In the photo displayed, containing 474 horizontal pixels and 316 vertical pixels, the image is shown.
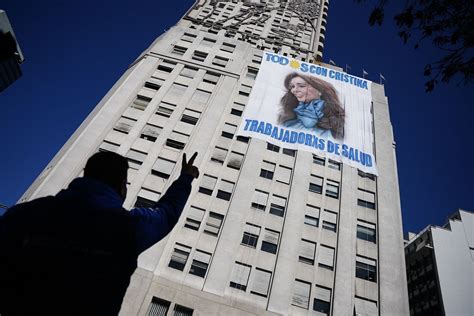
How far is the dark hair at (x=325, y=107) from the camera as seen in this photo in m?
22.1

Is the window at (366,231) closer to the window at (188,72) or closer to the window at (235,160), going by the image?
the window at (235,160)

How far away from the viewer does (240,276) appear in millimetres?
18750


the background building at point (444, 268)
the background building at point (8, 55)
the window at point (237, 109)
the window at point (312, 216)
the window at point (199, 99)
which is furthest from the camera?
the background building at point (444, 268)

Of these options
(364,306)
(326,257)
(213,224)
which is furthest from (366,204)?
(213,224)

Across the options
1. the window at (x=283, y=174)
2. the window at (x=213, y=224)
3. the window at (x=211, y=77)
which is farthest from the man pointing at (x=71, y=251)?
the window at (x=211, y=77)

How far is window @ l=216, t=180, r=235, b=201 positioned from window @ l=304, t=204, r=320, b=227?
229 inches

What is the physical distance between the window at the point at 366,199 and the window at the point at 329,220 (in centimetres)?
288

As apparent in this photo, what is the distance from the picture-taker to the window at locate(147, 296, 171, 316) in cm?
1688

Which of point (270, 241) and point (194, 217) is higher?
point (194, 217)

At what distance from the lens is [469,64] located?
4477 millimetres

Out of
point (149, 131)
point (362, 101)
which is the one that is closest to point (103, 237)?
point (149, 131)

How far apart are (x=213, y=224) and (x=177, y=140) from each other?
763cm

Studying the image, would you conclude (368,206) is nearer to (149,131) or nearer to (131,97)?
Answer: (149,131)

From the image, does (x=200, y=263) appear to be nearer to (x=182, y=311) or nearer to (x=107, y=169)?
(x=182, y=311)
